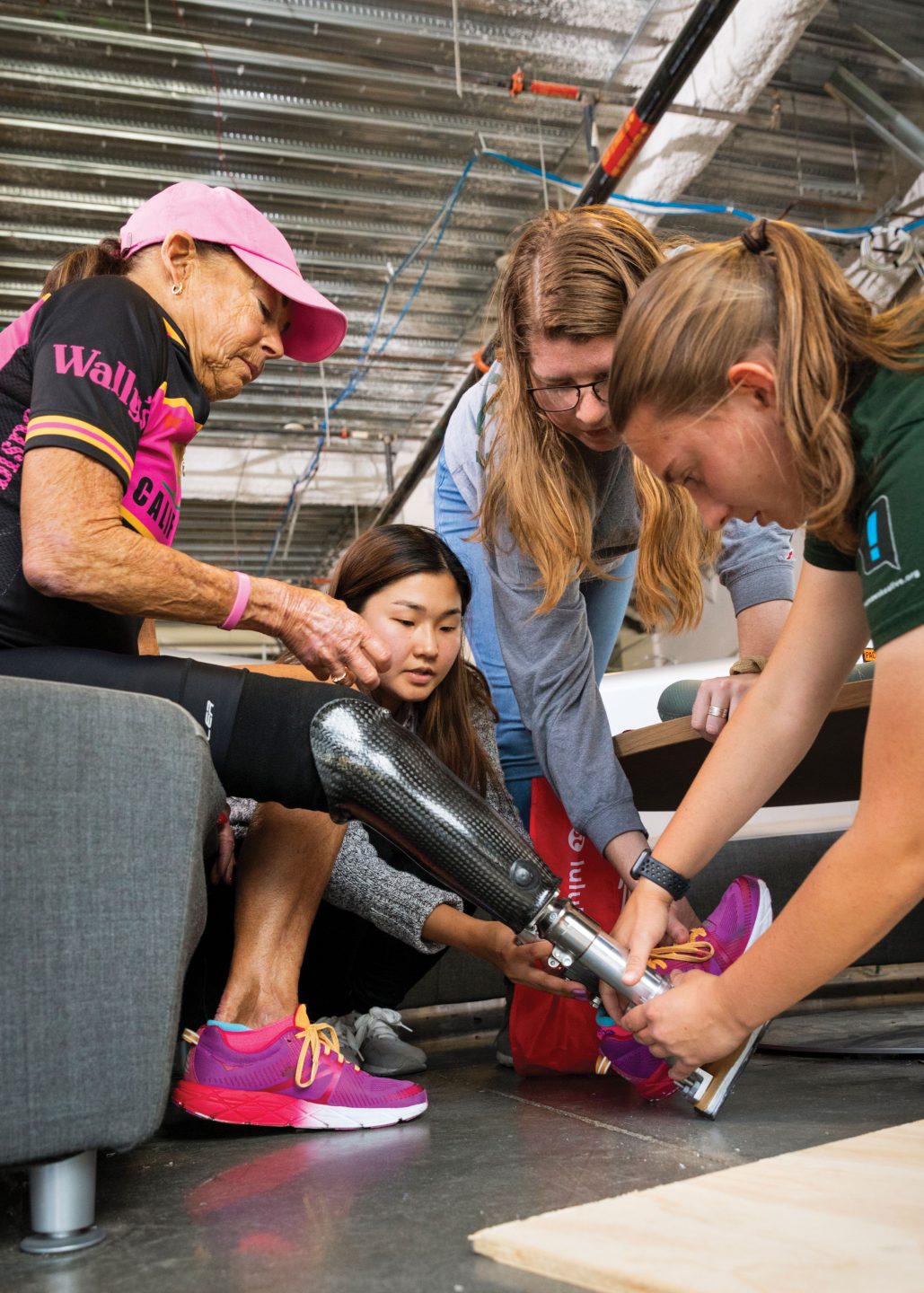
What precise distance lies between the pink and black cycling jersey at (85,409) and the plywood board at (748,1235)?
2.64 feet

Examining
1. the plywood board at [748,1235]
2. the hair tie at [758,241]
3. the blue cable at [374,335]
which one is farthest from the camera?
the blue cable at [374,335]

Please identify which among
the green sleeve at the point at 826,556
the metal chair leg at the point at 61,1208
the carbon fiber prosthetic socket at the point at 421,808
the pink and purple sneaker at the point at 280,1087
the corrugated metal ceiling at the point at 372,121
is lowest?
the pink and purple sneaker at the point at 280,1087

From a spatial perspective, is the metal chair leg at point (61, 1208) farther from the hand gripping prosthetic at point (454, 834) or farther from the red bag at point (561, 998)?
the red bag at point (561, 998)

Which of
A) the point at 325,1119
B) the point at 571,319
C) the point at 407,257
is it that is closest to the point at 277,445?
the point at 407,257

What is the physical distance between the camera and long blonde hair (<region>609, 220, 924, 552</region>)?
90cm

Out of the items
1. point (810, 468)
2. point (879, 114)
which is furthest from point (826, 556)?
point (879, 114)

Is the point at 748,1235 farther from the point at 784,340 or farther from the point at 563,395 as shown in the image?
the point at 563,395

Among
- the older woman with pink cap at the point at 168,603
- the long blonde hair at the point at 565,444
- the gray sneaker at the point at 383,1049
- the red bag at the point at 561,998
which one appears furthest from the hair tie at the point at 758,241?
the gray sneaker at the point at 383,1049

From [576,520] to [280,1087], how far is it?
878 mm

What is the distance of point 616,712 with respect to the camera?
321 centimetres

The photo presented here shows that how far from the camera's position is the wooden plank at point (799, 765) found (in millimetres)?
1312

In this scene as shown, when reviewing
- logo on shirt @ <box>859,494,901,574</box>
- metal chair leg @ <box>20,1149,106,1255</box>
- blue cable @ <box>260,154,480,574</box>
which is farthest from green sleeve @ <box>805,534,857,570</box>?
blue cable @ <box>260,154,480,574</box>

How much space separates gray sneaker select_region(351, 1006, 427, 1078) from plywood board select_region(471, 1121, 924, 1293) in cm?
92

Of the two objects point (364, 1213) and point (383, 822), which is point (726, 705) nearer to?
point (383, 822)
